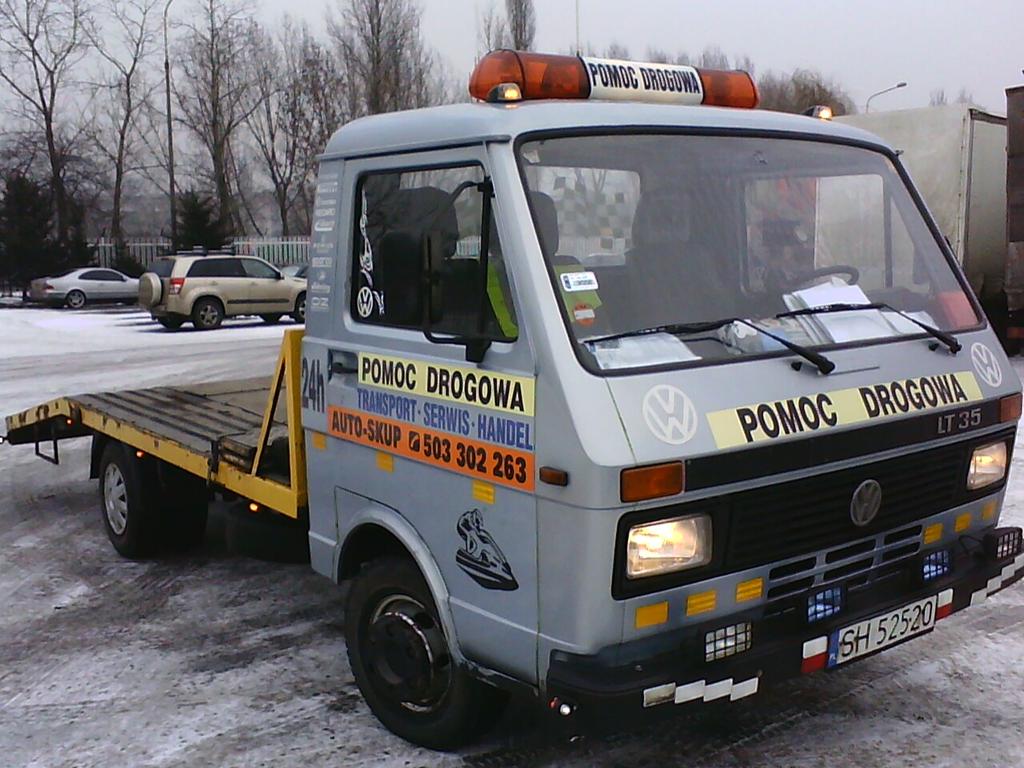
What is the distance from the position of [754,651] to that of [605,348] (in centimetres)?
102

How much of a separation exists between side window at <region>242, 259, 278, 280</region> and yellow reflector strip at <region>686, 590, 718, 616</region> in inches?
823

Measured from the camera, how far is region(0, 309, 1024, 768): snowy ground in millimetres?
3787

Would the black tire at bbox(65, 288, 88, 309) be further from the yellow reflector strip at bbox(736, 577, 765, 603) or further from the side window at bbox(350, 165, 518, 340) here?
the yellow reflector strip at bbox(736, 577, 765, 603)

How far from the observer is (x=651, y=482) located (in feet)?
9.59

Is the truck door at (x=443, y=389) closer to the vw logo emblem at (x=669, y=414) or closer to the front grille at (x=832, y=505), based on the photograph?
the vw logo emblem at (x=669, y=414)

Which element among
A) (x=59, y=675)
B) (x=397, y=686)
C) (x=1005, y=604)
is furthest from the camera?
(x=1005, y=604)

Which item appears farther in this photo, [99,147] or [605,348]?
[99,147]

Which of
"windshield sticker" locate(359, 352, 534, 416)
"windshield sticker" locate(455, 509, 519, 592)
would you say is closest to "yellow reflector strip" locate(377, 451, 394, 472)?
"windshield sticker" locate(359, 352, 534, 416)

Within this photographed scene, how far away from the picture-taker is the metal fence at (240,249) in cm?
4012

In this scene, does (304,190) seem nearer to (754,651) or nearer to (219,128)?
(219,128)

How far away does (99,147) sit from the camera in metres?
44.9

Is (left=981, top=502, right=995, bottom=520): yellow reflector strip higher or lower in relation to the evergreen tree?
lower

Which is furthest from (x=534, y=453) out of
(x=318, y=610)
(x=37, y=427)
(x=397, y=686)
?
(x=37, y=427)

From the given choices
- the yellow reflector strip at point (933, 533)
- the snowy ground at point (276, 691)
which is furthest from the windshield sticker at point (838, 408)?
the snowy ground at point (276, 691)
